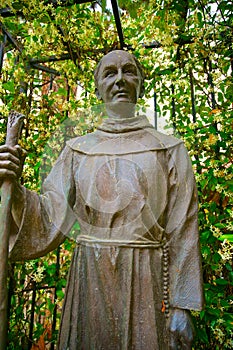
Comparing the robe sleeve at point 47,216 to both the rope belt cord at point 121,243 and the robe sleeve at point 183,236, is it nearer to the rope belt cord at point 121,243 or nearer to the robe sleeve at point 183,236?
the rope belt cord at point 121,243

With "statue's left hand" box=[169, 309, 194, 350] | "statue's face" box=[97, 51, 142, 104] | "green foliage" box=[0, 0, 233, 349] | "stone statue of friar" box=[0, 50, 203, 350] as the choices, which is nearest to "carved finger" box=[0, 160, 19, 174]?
"stone statue of friar" box=[0, 50, 203, 350]

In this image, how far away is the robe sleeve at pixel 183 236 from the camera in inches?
61.5

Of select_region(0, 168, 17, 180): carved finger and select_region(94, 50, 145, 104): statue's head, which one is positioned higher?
select_region(94, 50, 145, 104): statue's head

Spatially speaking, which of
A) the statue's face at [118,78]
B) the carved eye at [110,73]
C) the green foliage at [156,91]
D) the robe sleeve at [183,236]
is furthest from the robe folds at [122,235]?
the green foliage at [156,91]

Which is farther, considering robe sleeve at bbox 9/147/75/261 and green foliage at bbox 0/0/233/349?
green foliage at bbox 0/0/233/349

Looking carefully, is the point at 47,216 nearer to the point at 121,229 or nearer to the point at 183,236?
the point at 121,229

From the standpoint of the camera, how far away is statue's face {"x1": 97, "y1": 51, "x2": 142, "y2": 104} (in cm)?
186

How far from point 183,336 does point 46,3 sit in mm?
2790

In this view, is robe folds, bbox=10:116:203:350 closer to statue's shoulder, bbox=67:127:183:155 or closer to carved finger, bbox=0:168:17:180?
statue's shoulder, bbox=67:127:183:155

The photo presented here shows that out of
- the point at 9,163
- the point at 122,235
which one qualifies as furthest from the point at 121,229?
the point at 9,163

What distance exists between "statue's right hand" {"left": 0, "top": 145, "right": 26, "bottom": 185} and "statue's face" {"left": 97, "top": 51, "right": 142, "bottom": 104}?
589 mm

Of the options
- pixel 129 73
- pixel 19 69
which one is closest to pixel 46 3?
pixel 19 69

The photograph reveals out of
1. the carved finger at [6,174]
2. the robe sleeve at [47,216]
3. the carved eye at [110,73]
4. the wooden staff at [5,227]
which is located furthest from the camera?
the carved eye at [110,73]

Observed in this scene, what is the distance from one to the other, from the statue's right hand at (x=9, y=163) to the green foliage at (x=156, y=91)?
50.2 inches
